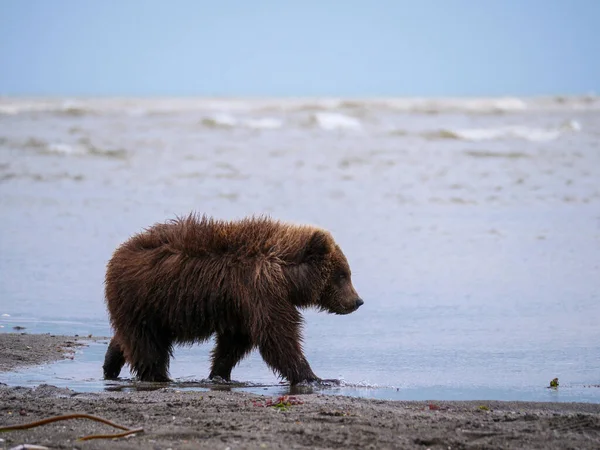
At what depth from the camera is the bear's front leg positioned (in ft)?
24.4

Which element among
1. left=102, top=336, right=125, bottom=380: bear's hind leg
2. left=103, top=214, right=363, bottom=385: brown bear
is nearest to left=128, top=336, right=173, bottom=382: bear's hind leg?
left=103, top=214, right=363, bottom=385: brown bear

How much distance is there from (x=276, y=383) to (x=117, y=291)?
1392 mm

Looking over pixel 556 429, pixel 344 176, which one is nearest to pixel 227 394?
pixel 556 429

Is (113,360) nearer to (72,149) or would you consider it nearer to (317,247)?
(317,247)

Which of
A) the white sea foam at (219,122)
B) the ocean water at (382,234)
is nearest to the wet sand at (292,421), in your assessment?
the ocean water at (382,234)

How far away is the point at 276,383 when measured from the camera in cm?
772

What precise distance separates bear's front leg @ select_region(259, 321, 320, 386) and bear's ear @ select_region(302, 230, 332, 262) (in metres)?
0.61

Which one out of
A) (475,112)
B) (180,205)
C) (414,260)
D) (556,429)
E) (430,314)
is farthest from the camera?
(475,112)

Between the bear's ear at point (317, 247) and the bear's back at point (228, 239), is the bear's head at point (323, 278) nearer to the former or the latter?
the bear's ear at point (317, 247)

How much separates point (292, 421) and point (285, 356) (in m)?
1.66

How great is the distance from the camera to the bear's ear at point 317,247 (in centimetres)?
779

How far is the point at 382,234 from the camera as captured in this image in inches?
578

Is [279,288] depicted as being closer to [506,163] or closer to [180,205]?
[180,205]

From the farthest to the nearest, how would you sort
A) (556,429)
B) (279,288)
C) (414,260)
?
(414,260) < (279,288) < (556,429)
